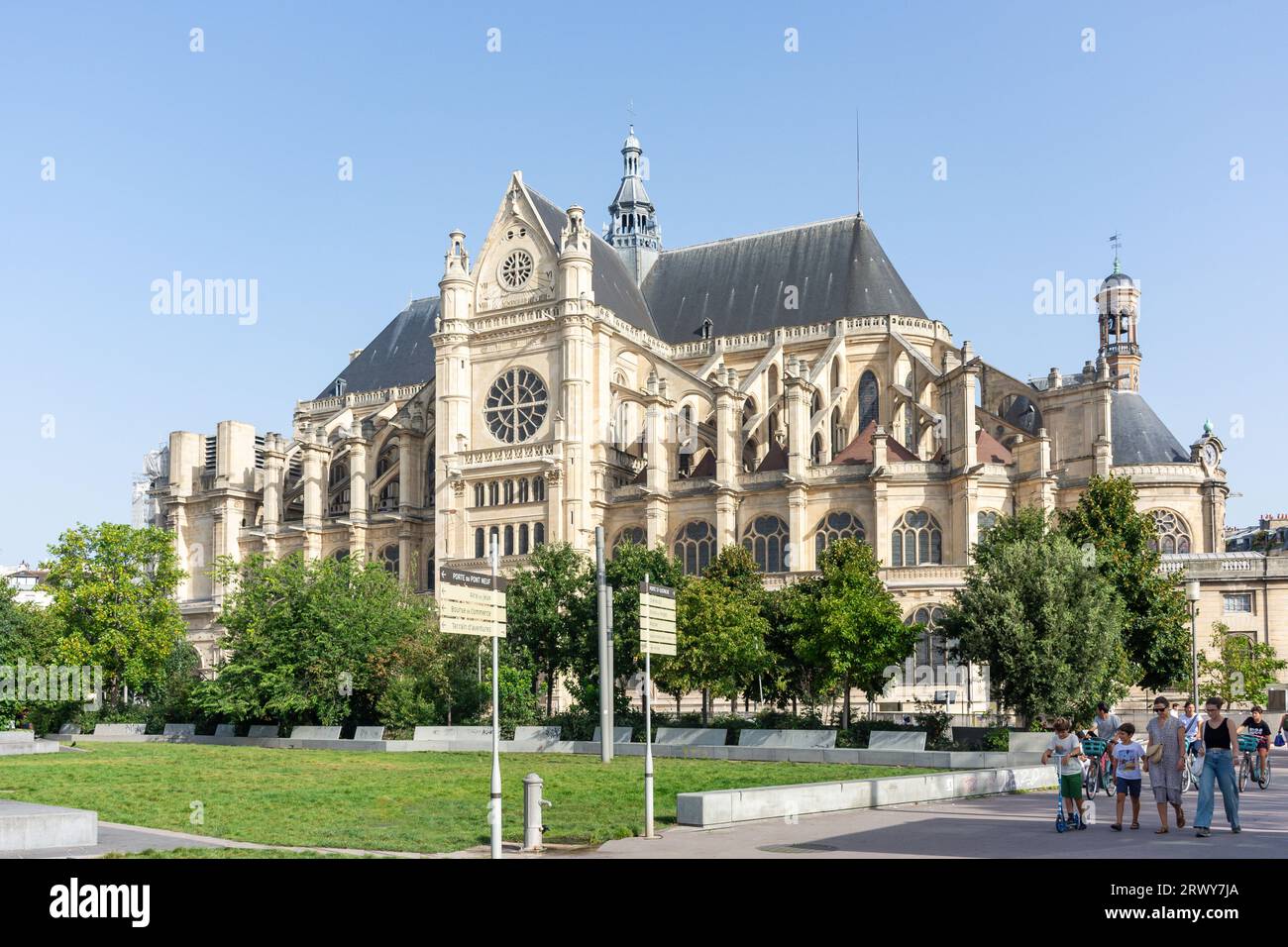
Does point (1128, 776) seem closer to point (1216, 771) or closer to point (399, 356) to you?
point (1216, 771)

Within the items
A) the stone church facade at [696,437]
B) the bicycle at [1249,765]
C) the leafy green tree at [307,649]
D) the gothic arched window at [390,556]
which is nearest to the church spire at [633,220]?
the stone church facade at [696,437]

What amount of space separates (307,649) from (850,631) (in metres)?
18.4

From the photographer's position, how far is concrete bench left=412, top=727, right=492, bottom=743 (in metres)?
41.9

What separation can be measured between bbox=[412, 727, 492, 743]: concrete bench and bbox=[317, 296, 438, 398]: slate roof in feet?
150

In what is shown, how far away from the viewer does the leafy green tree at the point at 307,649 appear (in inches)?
1795

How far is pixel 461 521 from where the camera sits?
66438 millimetres

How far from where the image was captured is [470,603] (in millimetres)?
16469

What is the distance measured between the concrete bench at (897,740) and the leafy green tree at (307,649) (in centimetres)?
1776

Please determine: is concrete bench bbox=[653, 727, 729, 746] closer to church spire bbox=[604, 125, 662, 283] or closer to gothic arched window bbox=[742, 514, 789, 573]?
gothic arched window bbox=[742, 514, 789, 573]

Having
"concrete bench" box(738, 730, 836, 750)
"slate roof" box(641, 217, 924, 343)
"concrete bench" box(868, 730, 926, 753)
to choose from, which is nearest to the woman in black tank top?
"concrete bench" box(868, 730, 926, 753)

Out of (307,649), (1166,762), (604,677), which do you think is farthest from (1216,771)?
(307,649)

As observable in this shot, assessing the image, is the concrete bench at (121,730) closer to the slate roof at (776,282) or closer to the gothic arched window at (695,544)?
the gothic arched window at (695,544)

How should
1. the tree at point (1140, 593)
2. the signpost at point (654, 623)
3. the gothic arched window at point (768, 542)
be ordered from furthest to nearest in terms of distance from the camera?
1. the gothic arched window at point (768, 542)
2. the tree at point (1140, 593)
3. the signpost at point (654, 623)
